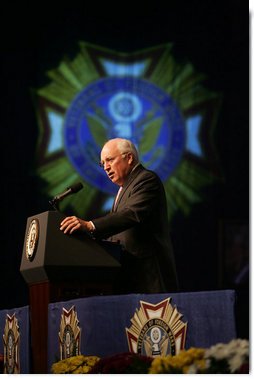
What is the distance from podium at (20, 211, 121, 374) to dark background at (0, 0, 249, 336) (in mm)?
5697

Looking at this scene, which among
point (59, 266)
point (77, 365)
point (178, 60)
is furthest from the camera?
point (178, 60)

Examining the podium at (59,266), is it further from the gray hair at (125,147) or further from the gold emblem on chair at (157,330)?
the gray hair at (125,147)

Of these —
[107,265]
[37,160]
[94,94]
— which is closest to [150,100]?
[94,94]

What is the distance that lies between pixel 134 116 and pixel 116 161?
604cm

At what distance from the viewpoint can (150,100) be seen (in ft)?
34.4

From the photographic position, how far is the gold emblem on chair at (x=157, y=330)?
354 centimetres

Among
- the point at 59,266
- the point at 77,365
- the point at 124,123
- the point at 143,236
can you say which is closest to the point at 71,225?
the point at 59,266

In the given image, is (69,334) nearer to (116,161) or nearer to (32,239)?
(32,239)

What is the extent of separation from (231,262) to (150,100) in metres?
2.09

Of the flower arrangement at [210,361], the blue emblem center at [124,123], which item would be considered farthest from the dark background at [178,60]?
the flower arrangement at [210,361]

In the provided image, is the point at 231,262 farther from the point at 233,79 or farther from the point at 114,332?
the point at 114,332

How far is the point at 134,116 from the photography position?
10461 mm

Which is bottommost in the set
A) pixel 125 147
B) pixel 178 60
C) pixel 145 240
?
pixel 145 240

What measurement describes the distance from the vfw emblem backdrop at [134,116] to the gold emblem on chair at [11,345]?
5.52m
